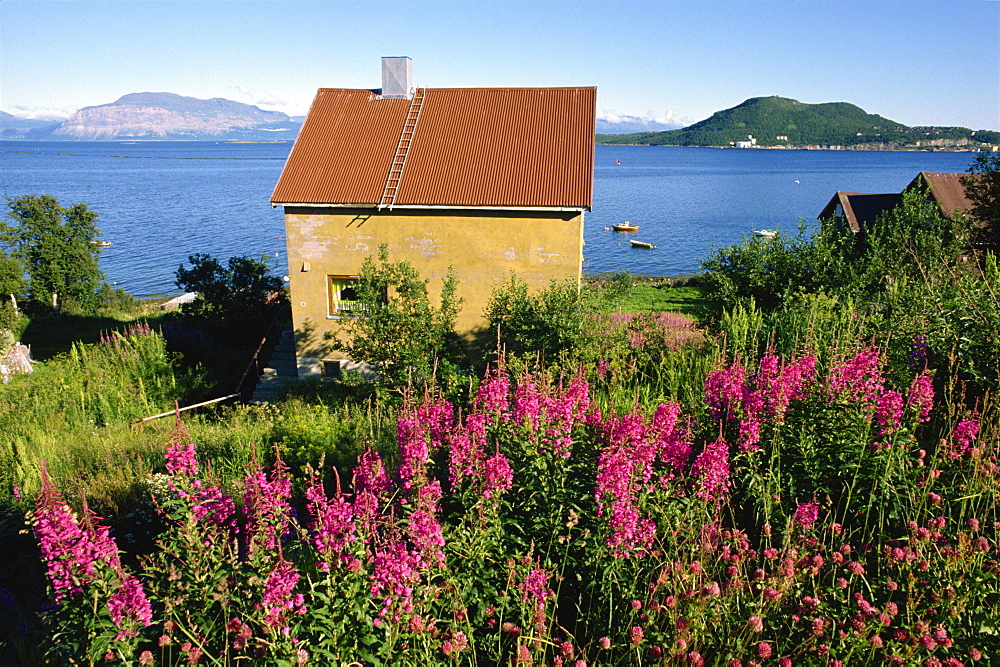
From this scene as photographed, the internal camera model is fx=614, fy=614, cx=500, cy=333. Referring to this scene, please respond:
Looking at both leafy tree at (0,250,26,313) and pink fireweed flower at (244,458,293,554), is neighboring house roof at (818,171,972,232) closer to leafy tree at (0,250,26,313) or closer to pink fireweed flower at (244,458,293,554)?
pink fireweed flower at (244,458,293,554)

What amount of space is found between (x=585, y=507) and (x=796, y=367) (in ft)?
8.86

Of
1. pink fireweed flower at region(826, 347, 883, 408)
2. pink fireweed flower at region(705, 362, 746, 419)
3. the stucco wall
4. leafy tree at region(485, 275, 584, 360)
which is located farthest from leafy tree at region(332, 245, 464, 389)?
pink fireweed flower at region(826, 347, 883, 408)

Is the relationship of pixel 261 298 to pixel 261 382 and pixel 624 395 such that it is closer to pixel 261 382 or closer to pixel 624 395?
pixel 261 382

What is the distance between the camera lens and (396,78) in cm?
2020

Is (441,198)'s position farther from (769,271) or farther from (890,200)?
(890,200)

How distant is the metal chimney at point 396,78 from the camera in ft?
65.4

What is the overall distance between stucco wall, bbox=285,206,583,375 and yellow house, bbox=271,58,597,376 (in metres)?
0.03

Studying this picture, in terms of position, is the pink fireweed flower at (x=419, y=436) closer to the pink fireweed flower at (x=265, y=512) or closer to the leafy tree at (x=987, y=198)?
the pink fireweed flower at (x=265, y=512)

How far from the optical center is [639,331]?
1496 cm

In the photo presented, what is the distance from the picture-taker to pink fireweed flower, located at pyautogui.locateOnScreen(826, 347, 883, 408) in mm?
5469

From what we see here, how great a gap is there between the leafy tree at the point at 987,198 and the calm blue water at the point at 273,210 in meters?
30.0

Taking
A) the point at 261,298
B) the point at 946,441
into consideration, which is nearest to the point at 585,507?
the point at 946,441

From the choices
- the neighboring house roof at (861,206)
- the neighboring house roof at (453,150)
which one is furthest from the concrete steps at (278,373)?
the neighboring house roof at (861,206)

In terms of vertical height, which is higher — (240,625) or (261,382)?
(240,625)
